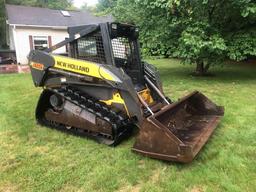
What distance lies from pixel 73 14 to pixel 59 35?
3.17 metres

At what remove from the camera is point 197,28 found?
7887 mm

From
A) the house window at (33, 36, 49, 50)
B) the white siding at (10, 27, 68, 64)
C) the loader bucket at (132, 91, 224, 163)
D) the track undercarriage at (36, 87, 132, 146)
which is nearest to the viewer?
the loader bucket at (132, 91, 224, 163)

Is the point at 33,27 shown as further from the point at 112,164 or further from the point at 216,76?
the point at 112,164

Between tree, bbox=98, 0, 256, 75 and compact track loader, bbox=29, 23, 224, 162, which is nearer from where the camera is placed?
compact track loader, bbox=29, 23, 224, 162

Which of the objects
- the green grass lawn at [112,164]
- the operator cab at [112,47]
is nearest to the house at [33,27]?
the operator cab at [112,47]

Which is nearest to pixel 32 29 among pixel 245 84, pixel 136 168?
pixel 245 84

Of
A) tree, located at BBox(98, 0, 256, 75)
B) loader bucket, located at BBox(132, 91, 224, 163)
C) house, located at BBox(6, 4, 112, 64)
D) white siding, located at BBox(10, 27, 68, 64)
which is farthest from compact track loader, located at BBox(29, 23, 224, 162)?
white siding, located at BBox(10, 27, 68, 64)

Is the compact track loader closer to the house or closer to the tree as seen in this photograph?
the tree

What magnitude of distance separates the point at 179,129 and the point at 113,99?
1.05m

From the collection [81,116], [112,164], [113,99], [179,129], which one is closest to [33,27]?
[81,116]

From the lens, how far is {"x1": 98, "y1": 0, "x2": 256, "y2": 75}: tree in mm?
7664

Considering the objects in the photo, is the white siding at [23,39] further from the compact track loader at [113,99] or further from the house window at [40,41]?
the compact track loader at [113,99]

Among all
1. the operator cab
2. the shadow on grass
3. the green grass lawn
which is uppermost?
the operator cab

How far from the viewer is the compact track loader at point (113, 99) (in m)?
3.26
